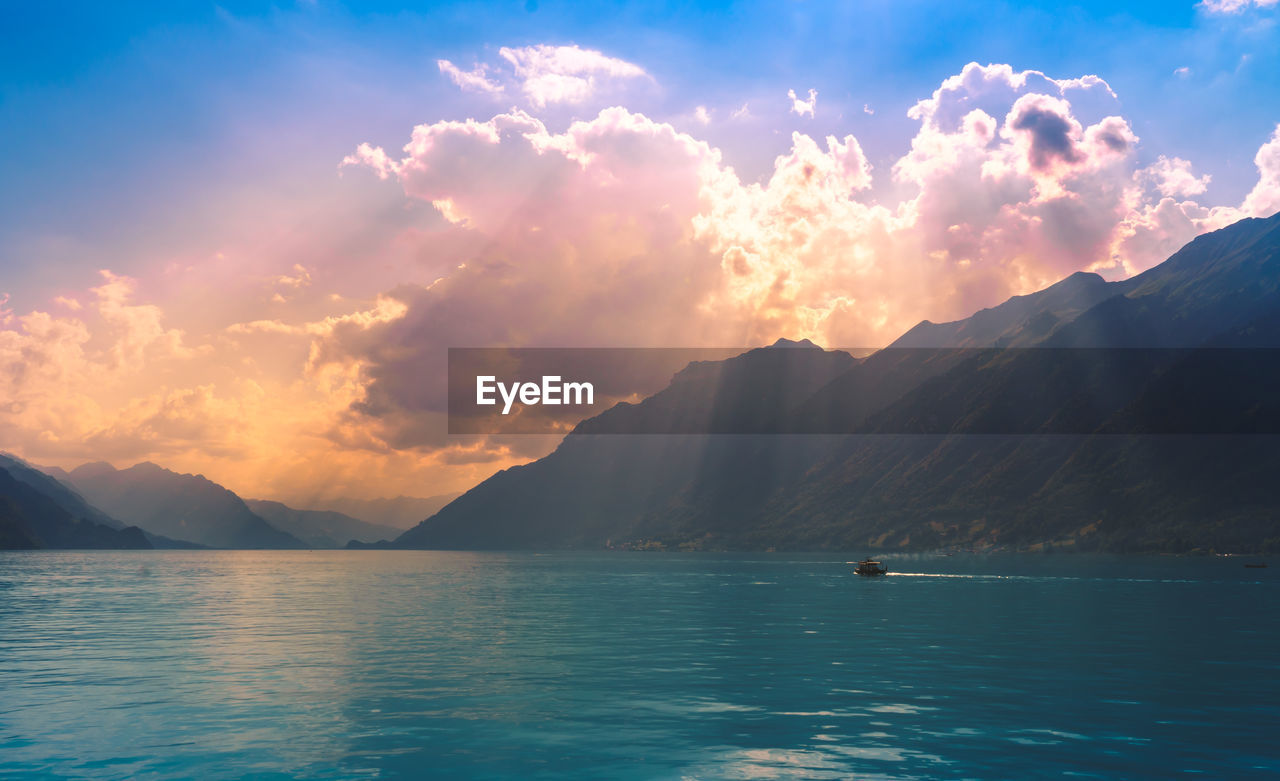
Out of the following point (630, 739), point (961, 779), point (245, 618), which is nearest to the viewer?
point (961, 779)

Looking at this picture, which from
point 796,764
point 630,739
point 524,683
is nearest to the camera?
point 796,764

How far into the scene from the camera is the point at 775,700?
46281 mm

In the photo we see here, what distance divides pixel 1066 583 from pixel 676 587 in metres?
72.6

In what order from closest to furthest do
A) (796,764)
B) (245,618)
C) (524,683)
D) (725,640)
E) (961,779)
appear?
1. (961,779)
2. (796,764)
3. (524,683)
4. (725,640)
5. (245,618)

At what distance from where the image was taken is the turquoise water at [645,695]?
1305 inches

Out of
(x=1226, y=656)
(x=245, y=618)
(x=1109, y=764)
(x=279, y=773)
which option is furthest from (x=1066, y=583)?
(x=279, y=773)

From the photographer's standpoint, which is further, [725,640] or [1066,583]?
[1066,583]

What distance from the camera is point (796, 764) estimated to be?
106 ft

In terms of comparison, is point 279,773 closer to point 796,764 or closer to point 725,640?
point 796,764

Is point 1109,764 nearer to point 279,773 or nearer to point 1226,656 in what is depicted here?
point 279,773

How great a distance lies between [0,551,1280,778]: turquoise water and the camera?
3316 centimetres

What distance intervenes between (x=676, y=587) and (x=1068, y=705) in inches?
5241

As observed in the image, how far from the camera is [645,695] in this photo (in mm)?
47781

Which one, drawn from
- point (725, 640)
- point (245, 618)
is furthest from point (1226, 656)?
point (245, 618)
